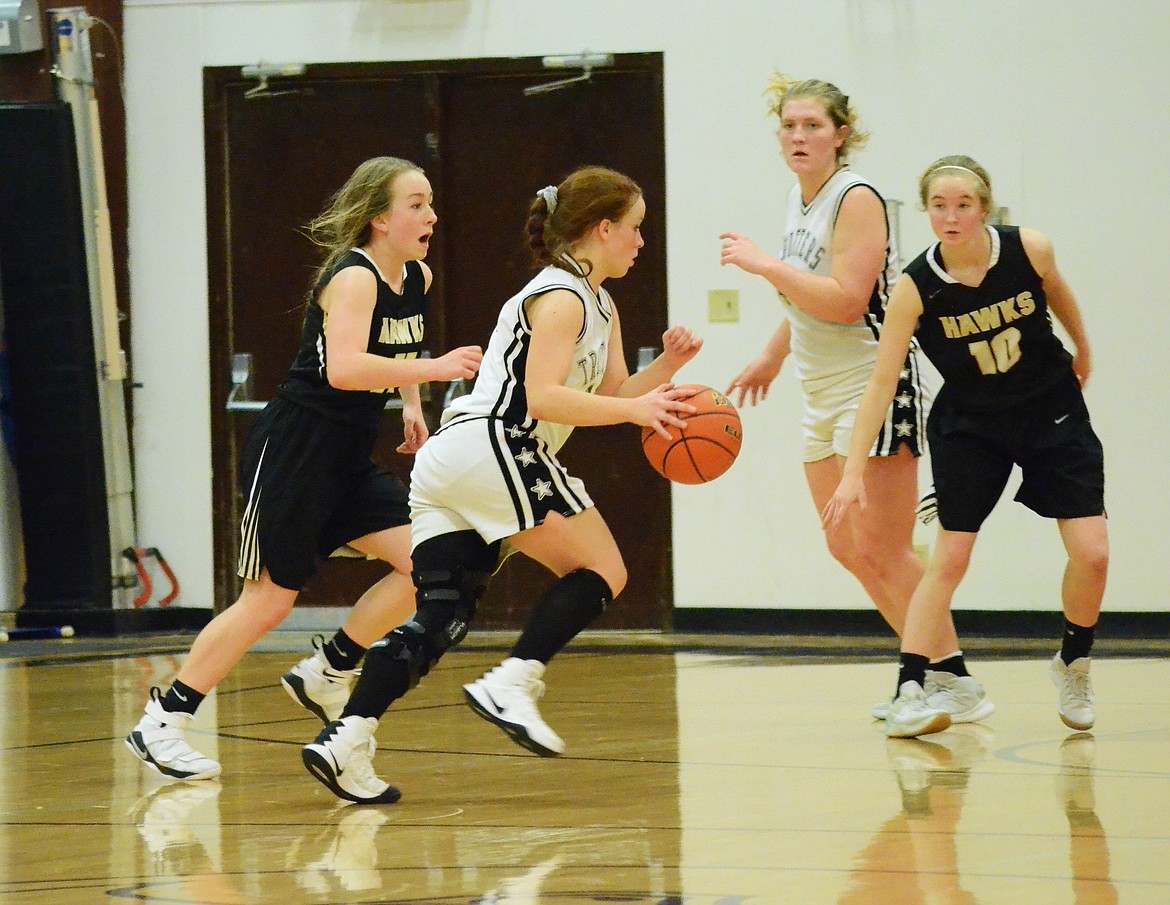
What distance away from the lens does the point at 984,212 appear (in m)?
4.09

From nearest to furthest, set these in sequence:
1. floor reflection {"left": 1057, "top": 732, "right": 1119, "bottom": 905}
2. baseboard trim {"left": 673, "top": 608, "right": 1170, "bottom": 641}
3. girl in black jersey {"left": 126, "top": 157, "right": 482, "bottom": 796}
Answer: floor reflection {"left": 1057, "top": 732, "right": 1119, "bottom": 905}, girl in black jersey {"left": 126, "top": 157, "right": 482, "bottom": 796}, baseboard trim {"left": 673, "top": 608, "right": 1170, "bottom": 641}

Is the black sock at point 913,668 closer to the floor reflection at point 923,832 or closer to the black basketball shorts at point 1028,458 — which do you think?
the floor reflection at point 923,832

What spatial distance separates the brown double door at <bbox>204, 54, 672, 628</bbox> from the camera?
739 cm

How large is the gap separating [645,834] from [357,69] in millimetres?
5140

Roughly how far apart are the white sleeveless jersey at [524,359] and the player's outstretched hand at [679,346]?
15cm

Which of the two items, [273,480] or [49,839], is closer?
[49,839]

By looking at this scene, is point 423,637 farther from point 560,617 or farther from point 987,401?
point 987,401

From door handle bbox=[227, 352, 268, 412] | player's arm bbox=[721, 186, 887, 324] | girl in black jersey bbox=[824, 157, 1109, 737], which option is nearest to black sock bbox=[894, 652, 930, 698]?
girl in black jersey bbox=[824, 157, 1109, 737]

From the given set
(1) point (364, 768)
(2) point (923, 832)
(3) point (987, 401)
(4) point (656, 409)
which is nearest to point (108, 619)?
(1) point (364, 768)

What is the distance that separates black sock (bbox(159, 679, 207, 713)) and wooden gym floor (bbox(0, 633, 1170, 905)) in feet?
0.56

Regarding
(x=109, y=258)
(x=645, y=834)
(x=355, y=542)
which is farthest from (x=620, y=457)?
(x=645, y=834)

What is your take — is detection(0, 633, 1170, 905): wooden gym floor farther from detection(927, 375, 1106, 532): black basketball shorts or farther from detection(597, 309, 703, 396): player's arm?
detection(597, 309, 703, 396): player's arm

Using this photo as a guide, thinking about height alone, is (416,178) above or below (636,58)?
below

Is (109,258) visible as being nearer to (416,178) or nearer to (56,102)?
(56,102)
